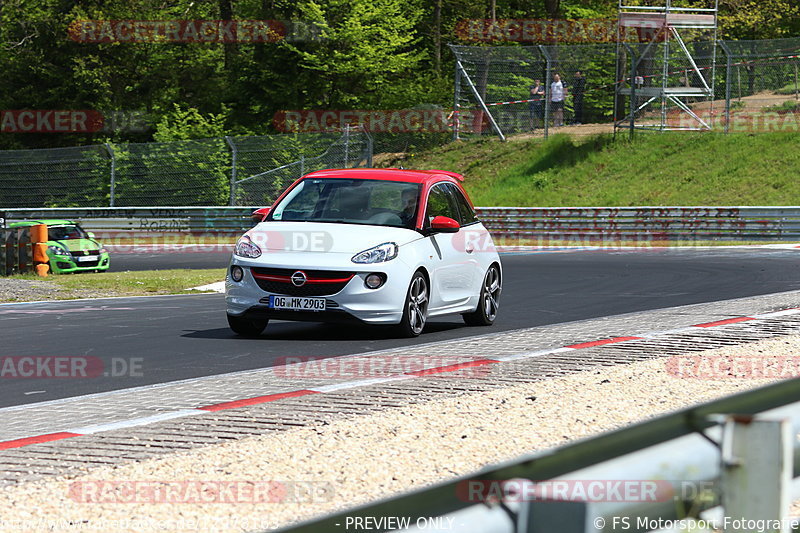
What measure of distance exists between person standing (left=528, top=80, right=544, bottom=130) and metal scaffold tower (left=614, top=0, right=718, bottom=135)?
8.32 feet

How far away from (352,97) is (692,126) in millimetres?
17033

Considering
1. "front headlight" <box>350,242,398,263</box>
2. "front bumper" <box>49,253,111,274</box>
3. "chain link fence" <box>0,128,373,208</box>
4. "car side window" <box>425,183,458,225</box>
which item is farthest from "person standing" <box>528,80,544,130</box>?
"front headlight" <box>350,242,398,263</box>

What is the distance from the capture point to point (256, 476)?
5.84 m

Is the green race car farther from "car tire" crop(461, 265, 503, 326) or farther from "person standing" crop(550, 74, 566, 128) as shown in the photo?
"person standing" crop(550, 74, 566, 128)

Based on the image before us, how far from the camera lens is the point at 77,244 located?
2692cm

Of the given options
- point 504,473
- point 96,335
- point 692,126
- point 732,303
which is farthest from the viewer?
point 692,126

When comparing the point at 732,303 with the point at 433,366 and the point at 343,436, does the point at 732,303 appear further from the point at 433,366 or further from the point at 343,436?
the point at 343,436

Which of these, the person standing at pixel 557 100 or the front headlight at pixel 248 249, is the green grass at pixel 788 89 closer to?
the person standing at pixel 557 100

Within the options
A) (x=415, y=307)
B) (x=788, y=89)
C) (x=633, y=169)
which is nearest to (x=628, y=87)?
(x=633, y=169)

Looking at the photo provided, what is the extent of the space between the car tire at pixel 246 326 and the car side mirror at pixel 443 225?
204 cm

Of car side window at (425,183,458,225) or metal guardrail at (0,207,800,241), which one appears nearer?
car side window at (425,183,458,225)

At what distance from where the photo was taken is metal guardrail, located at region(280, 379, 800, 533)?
2.70 metres

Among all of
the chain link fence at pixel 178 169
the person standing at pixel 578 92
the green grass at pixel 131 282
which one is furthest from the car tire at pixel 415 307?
the person standing at pixel 578 92

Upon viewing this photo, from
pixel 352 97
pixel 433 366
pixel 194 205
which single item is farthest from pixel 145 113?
pixel 433 366
